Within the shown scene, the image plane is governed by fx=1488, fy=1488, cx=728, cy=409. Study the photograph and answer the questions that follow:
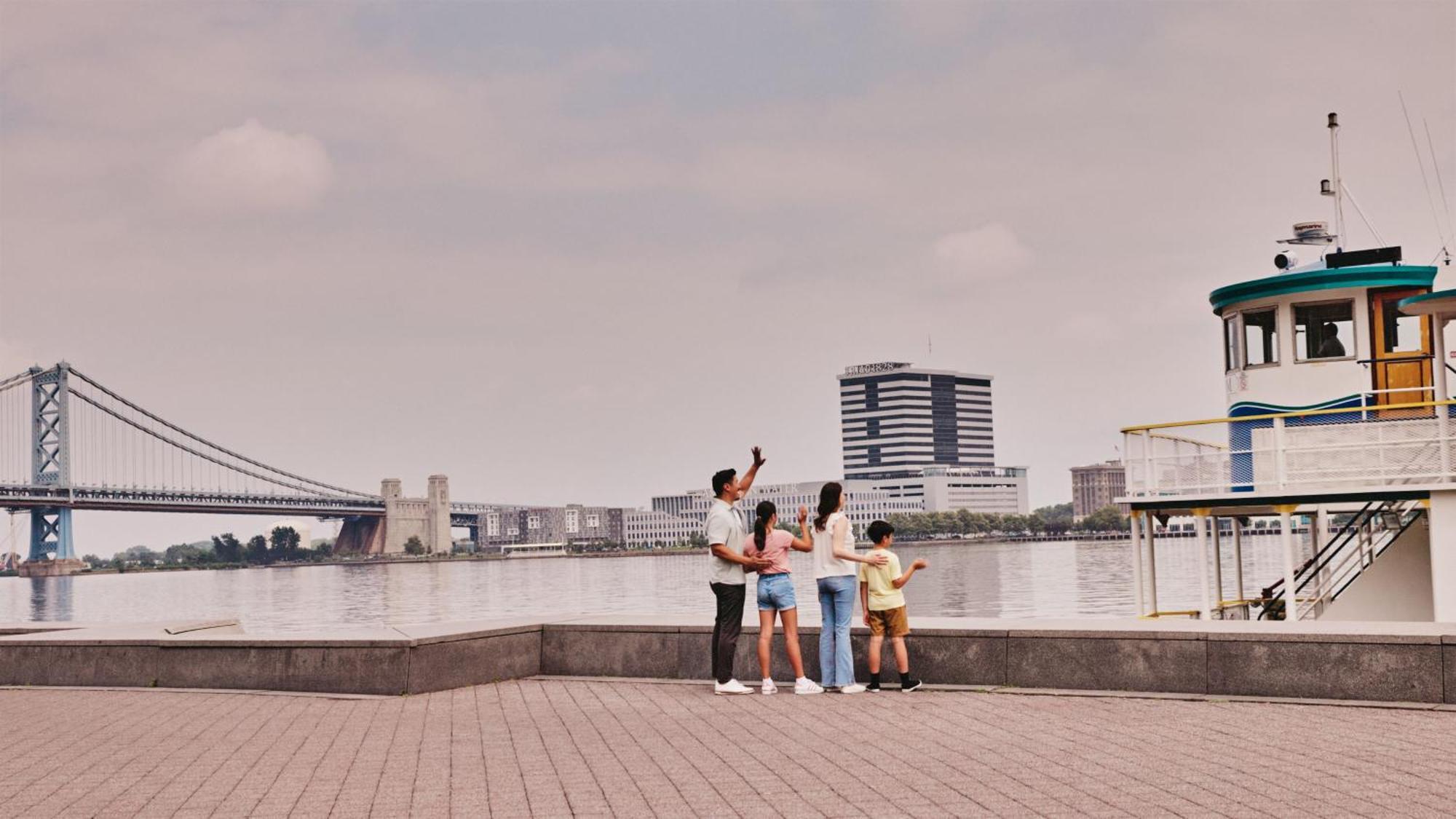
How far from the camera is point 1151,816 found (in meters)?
7.11

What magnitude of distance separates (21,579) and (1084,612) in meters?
142

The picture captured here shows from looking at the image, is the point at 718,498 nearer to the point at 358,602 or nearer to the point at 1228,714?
the point at 1228,714

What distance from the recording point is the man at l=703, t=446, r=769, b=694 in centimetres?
1239

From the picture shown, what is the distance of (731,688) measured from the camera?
12.5m

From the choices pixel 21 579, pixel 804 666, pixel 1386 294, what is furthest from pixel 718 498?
pixel 21 579

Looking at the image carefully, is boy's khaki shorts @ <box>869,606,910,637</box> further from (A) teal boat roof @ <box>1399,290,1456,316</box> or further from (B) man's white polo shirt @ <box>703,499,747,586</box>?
(A) teal boat roof @ <box>1399,290,1456,316</box>

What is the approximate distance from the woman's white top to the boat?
22.3 feet

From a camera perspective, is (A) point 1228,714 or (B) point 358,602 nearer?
(A) point 1228,714

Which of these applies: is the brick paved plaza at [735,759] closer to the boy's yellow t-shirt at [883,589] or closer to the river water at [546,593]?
the boy's yellow t-shirt at [883,589]

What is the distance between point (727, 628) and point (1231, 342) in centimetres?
1103

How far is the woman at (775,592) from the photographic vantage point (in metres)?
12.4

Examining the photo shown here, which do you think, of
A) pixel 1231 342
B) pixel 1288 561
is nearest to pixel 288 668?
pixel 1288 561

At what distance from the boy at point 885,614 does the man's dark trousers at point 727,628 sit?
1078mm

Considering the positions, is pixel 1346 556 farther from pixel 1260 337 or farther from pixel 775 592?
pixel 775 592
